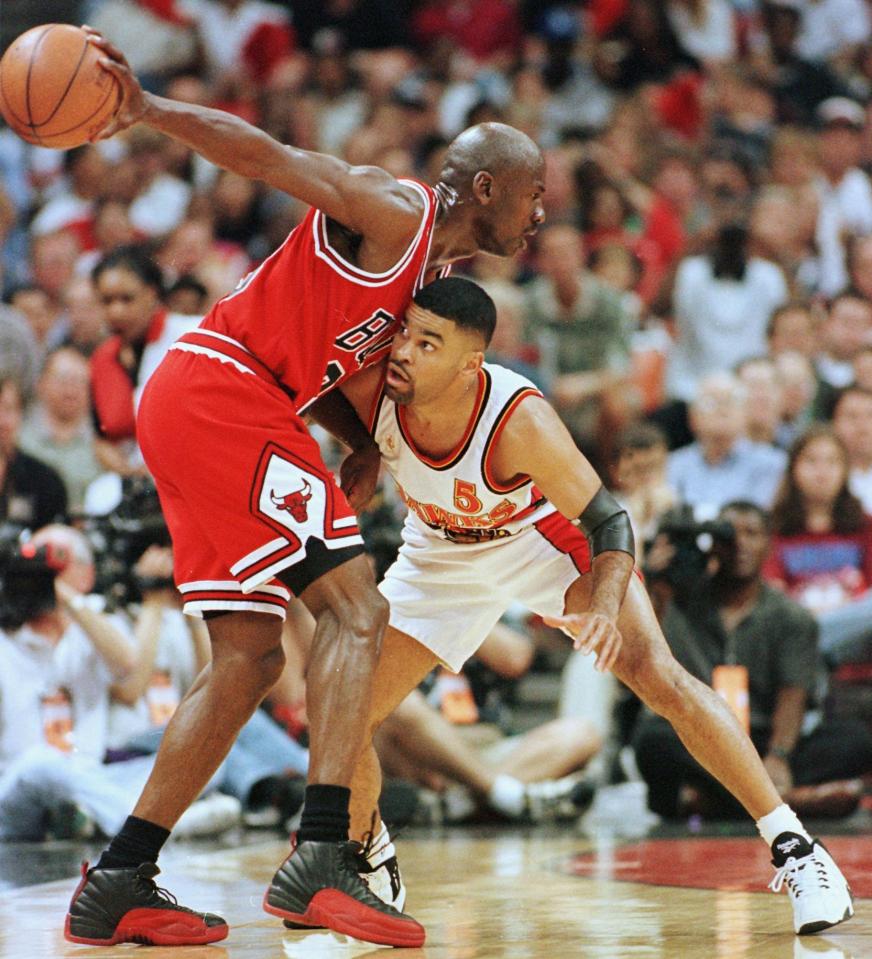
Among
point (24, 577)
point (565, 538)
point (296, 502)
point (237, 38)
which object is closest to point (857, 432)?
point (24, 577)

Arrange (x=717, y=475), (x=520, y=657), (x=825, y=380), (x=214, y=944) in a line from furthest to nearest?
(x=825, y=380) < (x=717, y=475) < (x=520, y=657) < (x=214, y=944)

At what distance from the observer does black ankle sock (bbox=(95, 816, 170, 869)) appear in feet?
12.8

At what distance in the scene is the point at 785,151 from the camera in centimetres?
1130

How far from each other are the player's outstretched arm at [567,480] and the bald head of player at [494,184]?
0.44 metres

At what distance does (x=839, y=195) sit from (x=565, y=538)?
7.37 m

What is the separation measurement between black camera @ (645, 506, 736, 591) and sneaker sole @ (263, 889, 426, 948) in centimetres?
356

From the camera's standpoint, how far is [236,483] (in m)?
3.86

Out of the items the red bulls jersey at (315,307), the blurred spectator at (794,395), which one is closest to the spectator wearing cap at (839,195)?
the blurred spectator at (794,395)

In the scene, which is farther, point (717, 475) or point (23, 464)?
point (717, 475)

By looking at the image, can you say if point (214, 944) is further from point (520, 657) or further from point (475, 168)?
point (520, 657)

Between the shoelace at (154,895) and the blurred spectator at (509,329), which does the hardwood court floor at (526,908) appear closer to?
the shoelace at (154,895)

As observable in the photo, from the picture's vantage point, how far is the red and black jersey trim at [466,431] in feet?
13.6

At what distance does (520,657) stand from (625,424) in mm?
1941

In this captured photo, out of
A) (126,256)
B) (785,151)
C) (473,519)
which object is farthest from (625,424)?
(473,519)
